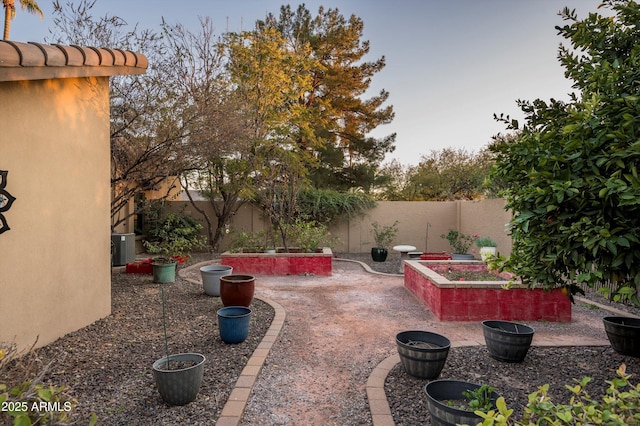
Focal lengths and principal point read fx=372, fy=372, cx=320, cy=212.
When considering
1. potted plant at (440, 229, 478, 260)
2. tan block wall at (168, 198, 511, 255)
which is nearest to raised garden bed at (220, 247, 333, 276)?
tan block wall at (168, 198, 511, 255)

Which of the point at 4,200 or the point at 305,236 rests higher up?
the point at 4,200

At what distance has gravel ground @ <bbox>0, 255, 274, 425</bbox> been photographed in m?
2.84

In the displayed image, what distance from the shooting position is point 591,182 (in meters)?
1.95

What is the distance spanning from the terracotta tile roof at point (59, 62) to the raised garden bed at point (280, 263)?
494 centimetres

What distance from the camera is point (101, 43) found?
6.46 m

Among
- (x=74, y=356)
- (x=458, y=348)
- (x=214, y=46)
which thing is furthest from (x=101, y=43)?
(x=458, y=348)

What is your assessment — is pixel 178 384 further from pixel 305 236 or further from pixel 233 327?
pixel 305 236

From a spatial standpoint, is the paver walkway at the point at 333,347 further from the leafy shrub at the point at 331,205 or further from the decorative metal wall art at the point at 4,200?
the leafy shrub at the point at 331,205

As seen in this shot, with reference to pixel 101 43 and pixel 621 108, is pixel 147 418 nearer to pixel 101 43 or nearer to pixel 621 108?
pixel 621 108

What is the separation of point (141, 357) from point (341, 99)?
610 inches

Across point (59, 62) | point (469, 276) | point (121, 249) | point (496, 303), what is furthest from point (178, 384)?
point (121, 249)

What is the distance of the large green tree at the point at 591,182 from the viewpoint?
1.89 m

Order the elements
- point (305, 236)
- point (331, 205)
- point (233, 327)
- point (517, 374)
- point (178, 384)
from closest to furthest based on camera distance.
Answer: point (178, 384) → point (517, 374) → point (233, 327) → point (305, 236) → point (331, 205)

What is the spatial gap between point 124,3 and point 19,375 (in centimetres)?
783
